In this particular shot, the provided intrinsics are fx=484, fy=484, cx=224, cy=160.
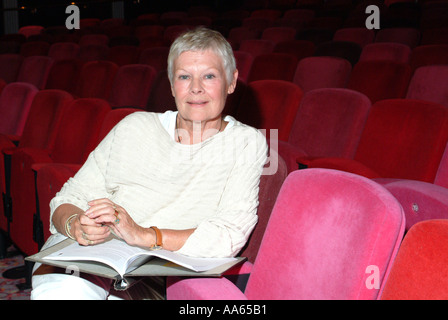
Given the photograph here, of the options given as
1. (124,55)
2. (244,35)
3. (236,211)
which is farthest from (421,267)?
(244,35)

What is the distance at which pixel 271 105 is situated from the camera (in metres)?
1.12

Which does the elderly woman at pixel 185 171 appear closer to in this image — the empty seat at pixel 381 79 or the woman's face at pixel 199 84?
the woman's face at pixel 199 84

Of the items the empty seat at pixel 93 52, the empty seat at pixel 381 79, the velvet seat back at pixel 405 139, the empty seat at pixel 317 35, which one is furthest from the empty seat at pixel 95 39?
the velvet seat back at pixel 405 139

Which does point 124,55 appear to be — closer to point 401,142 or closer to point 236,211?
point 401,142

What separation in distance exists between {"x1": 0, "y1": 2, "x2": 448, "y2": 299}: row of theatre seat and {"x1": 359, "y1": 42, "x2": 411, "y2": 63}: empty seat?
38 cm

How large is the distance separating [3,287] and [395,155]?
82cm

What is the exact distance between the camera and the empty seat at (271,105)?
108cm

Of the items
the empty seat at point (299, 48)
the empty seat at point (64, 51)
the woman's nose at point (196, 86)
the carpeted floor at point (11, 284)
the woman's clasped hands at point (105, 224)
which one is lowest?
the carpeted floor at point (11, 284)

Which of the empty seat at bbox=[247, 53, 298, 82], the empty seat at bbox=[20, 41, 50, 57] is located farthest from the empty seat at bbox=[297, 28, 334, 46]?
the empty seat at bbox=[20, 41, 50, 57]

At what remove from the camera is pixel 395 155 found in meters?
0.85

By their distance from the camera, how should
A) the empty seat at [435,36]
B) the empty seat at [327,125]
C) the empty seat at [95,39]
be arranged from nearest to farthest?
the empty seat at [327,125]
the empty seat at [435,36]
the empty seat at [95,39]

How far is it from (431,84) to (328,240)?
0.82 m

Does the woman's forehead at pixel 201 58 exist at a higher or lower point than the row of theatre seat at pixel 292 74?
higher

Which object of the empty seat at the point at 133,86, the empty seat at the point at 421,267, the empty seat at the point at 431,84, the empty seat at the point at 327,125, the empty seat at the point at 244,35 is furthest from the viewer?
the empty seat at the point at 244,35
